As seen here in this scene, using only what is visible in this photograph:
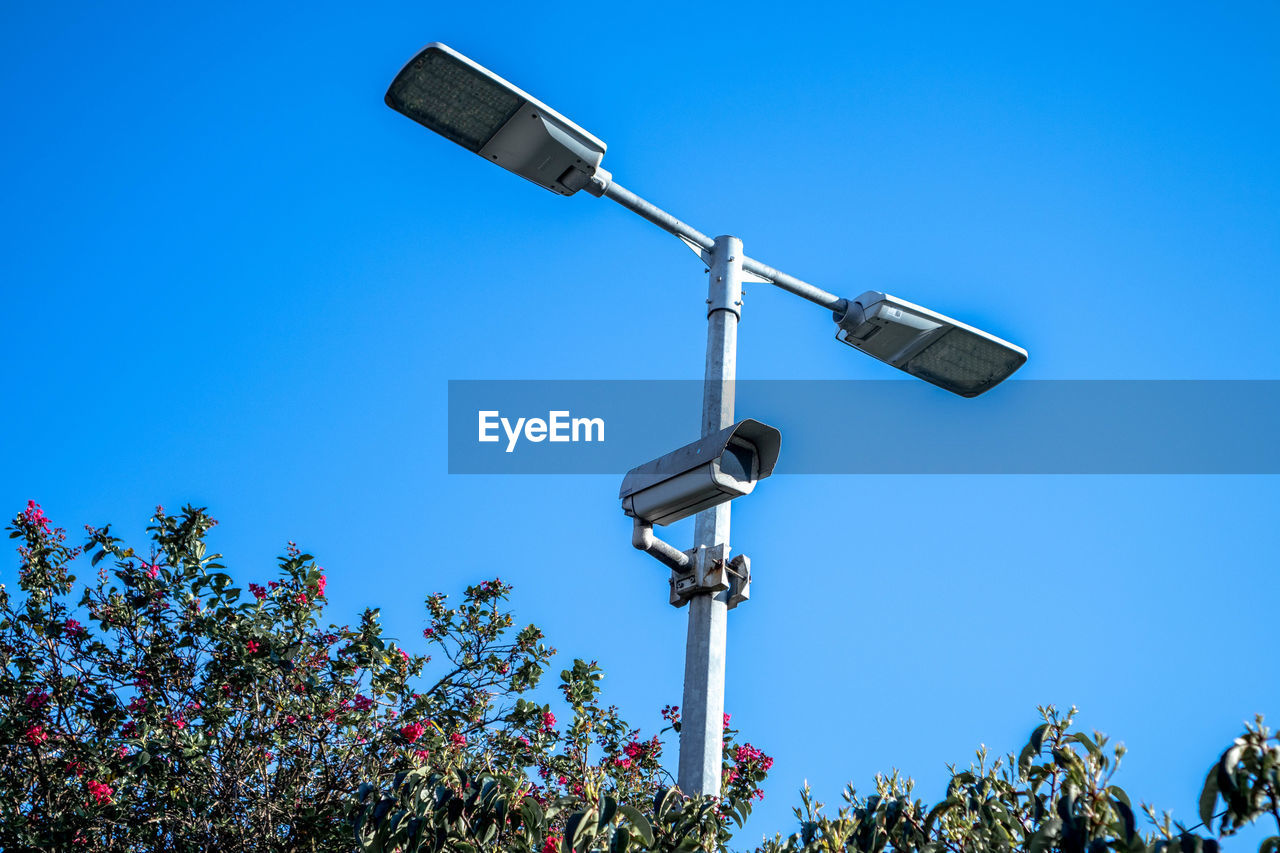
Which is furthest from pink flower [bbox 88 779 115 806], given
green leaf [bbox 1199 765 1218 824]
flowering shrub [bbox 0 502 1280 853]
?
green leaf [bbox 1199 765 1218 824]

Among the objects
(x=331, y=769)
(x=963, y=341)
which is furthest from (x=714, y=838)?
(x=331, y=769)

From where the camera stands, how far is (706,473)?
3.96 metres

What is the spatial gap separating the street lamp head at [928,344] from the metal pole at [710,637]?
87 cm

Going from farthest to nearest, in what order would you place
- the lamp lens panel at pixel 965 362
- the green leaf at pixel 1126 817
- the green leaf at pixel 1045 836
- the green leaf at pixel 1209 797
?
the lamp lens panel at pixel 965 362
the green leaf at pixel 1045 836
the green leaf at pixel 1126 817
the green leaf at pixel 1209 797

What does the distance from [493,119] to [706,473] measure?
5.90ft

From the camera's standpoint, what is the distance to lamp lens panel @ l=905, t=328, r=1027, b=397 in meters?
5.63

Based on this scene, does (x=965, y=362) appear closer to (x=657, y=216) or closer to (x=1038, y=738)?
(x=657, y=216)

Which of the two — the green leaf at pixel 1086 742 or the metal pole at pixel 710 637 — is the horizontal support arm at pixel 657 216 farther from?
the green leaf at pixel 1086 742

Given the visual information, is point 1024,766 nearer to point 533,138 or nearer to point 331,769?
point 533,138

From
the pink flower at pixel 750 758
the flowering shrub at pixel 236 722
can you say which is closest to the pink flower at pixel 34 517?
the flowering shrub at pixel 236 722

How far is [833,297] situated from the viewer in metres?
5.42

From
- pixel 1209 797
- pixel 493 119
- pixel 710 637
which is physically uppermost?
pixel 493 119

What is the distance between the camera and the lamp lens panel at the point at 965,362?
5629mm

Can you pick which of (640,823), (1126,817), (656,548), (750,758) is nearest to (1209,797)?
(1126,817)
